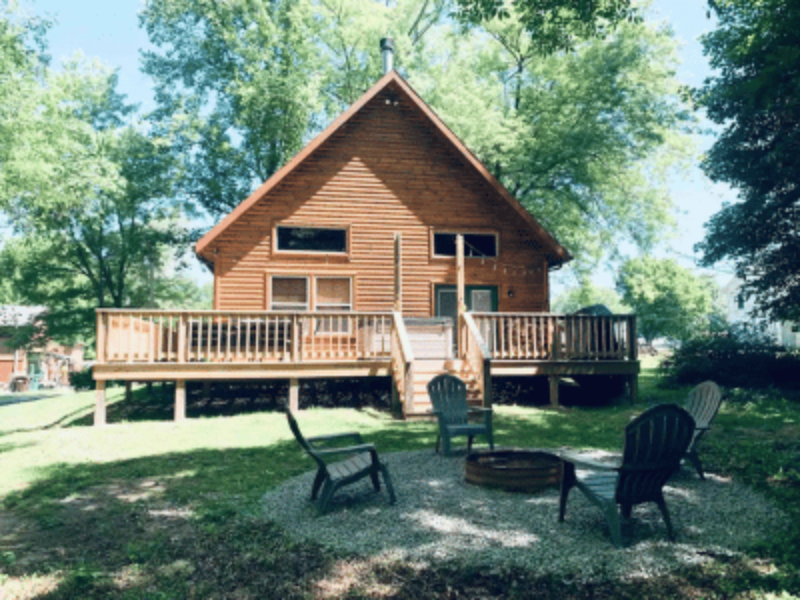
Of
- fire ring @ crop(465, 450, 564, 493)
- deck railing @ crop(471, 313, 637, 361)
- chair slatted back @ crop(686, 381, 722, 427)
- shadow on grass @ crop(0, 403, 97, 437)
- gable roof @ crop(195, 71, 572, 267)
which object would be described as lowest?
shadow on grass @ crop(0, 403, 97, 437)

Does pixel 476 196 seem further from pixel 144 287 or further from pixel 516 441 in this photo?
pixel 144 287

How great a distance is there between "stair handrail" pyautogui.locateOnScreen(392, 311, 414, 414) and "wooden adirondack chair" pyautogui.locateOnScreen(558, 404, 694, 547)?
6.41 meters

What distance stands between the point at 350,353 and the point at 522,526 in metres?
8.24

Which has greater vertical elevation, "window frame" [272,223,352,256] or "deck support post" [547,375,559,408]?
"window frame" [272,223,352,256]

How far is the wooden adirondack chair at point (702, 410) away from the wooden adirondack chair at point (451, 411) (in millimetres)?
2507

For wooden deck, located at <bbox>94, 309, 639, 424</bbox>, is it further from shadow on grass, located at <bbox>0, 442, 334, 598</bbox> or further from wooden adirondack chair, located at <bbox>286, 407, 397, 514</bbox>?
wooden adirondack chair, located at <bbox>286, 407, 397, 514</bbox>

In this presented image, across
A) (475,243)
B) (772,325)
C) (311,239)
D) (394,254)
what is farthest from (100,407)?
(772,325)

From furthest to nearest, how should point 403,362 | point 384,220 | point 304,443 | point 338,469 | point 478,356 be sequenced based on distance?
point 384,220 → point 478,356 → point 403,362 → point 338,469 → point 304,443

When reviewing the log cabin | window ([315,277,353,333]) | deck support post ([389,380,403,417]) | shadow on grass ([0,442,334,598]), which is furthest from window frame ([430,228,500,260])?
shadow on grass ([0,442,334,598])

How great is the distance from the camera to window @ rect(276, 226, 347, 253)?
1573 cm

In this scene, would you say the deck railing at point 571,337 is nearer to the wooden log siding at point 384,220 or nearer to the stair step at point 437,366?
the stair step at point 437,366

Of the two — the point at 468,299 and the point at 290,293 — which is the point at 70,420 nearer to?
the point at 290,293

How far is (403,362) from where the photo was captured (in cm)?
1166

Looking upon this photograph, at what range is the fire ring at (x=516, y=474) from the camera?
240 inches
